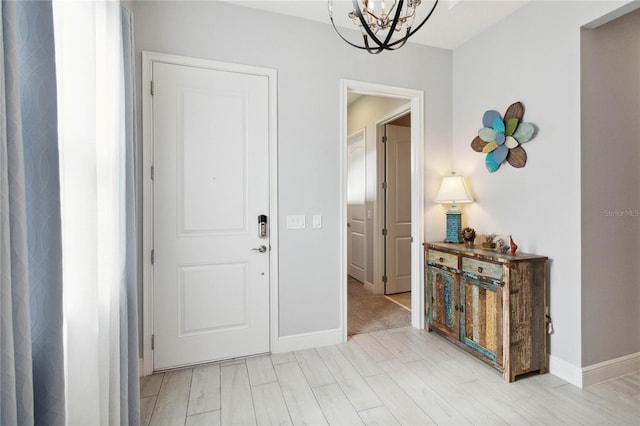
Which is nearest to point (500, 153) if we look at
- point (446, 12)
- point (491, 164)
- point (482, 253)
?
point (491, 164)

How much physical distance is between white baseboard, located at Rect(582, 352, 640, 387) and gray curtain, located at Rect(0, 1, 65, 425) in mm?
2852

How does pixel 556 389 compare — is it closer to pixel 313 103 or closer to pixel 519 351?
pixel 519 351

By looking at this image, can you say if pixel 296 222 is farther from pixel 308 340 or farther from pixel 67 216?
pixel 67 216

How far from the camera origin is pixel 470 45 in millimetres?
3002

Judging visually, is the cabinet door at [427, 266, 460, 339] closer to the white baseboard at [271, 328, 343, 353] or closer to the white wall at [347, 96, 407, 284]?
the white baseboard at [271, 328, 343, 353]

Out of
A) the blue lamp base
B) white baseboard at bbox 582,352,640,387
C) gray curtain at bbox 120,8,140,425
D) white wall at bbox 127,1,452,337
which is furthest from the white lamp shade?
gray curtain at bbox 120,8,140,425

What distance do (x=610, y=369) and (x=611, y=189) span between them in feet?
4.08

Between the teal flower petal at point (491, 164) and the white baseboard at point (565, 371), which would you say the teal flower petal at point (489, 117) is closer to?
the teal flower petal at point (491, 164)

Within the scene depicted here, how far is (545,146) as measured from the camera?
233 cm

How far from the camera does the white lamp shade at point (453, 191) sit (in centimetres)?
288

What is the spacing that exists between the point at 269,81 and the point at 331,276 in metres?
1.71

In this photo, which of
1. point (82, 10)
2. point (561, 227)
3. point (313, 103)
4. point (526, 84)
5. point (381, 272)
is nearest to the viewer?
point (82, 10)

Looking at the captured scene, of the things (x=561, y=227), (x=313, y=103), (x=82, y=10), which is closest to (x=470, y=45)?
(x=313, y=103)

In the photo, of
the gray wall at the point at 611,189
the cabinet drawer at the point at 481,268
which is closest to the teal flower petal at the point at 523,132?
the gray wall at the point at 611,189
